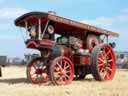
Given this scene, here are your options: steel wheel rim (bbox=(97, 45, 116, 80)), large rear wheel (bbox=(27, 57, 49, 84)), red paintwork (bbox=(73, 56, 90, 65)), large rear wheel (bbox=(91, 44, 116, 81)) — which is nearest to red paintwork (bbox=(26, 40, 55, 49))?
large rear wheel (bbox=(27, 57, 49, 84))

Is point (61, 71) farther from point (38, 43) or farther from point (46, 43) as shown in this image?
point (38, 43)

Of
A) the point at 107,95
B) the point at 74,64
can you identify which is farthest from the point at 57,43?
the point at 107,95

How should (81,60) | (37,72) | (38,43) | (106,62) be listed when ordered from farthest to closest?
(106,62) < (81,60) < (37,72) < (38,43)

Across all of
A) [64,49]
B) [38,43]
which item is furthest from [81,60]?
[38,43]

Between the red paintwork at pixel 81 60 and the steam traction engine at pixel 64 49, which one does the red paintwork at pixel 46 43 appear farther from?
the red paintwork at pixel 81 60

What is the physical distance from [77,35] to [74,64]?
4.30 ft

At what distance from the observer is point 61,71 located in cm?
1474

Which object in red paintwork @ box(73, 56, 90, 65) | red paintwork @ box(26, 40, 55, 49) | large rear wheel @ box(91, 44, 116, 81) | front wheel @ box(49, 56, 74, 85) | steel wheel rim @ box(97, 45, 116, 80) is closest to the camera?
front wheel @ box(49, 56, 74, 85)

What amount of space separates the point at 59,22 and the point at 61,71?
68.8 inches

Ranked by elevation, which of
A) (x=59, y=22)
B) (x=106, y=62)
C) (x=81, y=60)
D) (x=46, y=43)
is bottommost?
(x=106, y=62)

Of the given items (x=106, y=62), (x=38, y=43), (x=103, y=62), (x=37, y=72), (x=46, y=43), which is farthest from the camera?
(x=106, y=62)

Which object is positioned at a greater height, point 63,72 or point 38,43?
point 38,43

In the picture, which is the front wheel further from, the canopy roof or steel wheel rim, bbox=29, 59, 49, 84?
the canopy roof

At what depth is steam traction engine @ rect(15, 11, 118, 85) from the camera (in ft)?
48.1
